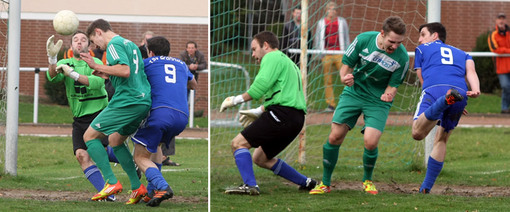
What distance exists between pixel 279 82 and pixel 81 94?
6.28ft

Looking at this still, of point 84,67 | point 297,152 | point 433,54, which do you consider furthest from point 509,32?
point 84,67

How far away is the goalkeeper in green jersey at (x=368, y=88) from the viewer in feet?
23.9

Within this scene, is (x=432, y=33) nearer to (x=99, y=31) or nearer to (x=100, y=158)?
(x=99, y=31)

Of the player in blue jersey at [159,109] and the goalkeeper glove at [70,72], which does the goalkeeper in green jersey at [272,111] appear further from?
the goalkeeper glove at [70,72]

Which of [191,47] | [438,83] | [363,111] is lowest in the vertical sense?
[191,47]

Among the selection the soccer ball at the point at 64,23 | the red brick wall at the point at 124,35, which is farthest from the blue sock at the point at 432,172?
the red brick wall at the point at 124,35

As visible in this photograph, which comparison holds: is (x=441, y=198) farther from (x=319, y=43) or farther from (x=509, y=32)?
(x=509, y=32)

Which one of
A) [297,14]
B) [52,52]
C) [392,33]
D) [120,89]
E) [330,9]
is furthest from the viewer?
[297,14]

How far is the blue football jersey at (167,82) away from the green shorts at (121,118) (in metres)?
0.16

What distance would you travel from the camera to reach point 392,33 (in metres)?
7.08

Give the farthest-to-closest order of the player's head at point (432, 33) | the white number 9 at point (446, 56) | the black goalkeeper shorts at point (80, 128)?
the black goalkeeper shorts at point (80, 128) → the player's head at point (432, 33) → the white number 9 at point (446, 56)

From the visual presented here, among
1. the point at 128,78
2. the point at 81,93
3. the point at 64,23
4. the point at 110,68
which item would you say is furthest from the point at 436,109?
the point at 64,23

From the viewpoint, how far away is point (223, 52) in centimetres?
1049

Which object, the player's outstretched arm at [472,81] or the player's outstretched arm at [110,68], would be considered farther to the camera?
the player's outstretched arm at [472,81]
